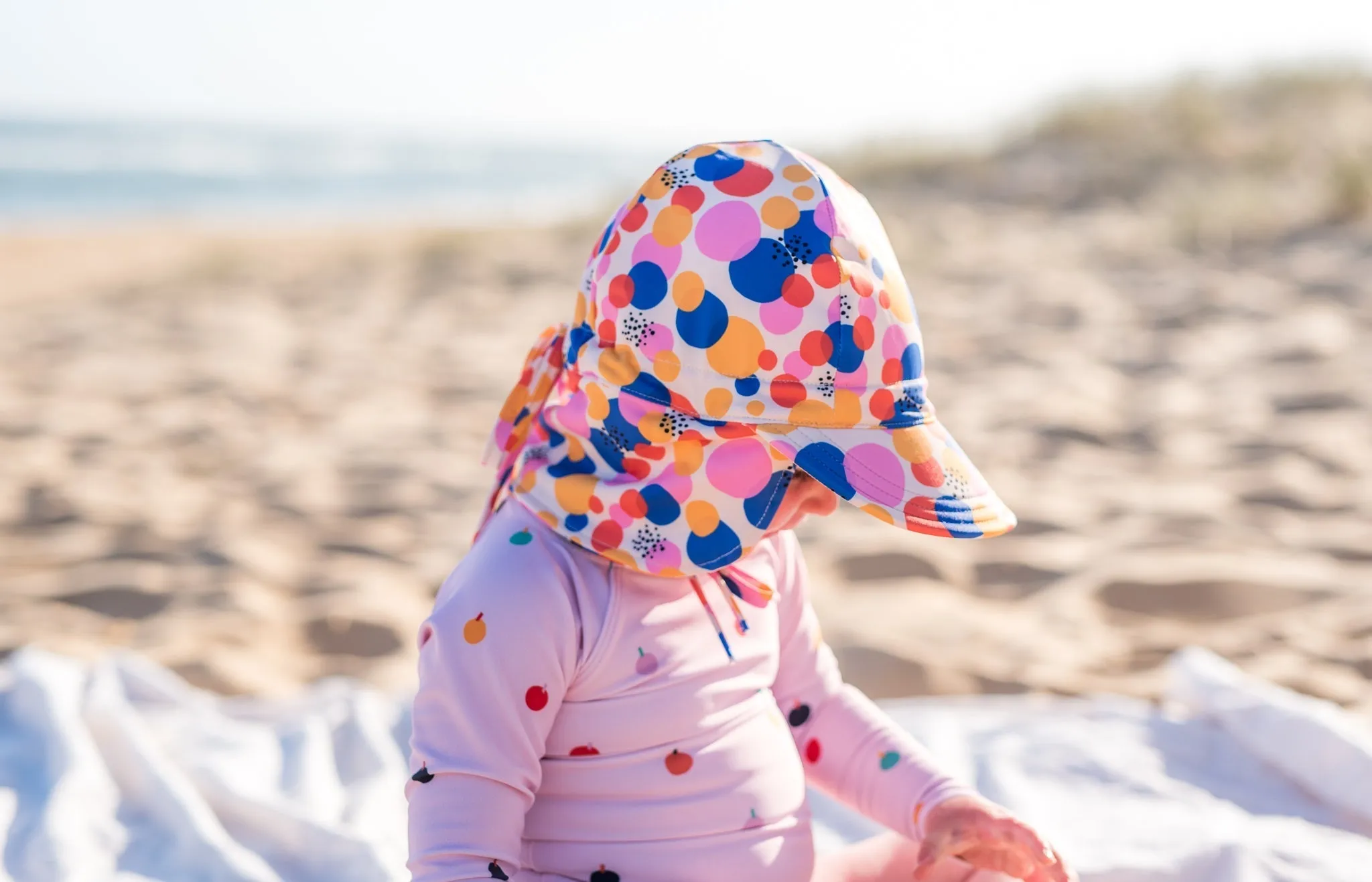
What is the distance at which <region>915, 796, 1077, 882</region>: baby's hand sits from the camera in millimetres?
1396

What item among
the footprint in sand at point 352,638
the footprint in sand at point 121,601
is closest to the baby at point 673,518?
the footprint in sand at point 352,638

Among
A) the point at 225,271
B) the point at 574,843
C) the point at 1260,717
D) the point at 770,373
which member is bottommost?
the point at 225,271

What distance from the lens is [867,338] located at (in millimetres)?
1210

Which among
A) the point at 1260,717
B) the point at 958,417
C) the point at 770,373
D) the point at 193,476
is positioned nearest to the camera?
the point at 770,373

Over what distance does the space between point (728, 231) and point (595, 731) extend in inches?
20.4

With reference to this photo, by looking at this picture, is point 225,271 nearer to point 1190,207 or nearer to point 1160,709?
point 1190,207

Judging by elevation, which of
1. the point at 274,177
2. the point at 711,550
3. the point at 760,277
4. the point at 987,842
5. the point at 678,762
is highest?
the point at 760,277

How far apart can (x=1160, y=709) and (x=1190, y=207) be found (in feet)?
15.3

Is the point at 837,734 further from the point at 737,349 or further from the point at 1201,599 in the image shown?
the point at 1201,599

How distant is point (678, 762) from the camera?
1296 millimetres

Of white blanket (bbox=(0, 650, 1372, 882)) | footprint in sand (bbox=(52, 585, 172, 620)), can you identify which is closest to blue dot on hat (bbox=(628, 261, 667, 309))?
white blanket (bbox=(0, 650, 1372, 882))

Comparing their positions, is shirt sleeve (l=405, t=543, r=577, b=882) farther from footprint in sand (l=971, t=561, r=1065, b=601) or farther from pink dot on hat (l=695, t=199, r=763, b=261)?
footprint in sand (l=971, t=561, r=1065, b=601)

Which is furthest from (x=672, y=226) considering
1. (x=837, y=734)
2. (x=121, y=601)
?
(x=121, y=601)

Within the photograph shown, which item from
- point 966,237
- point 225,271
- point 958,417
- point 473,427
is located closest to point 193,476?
point 473,427
